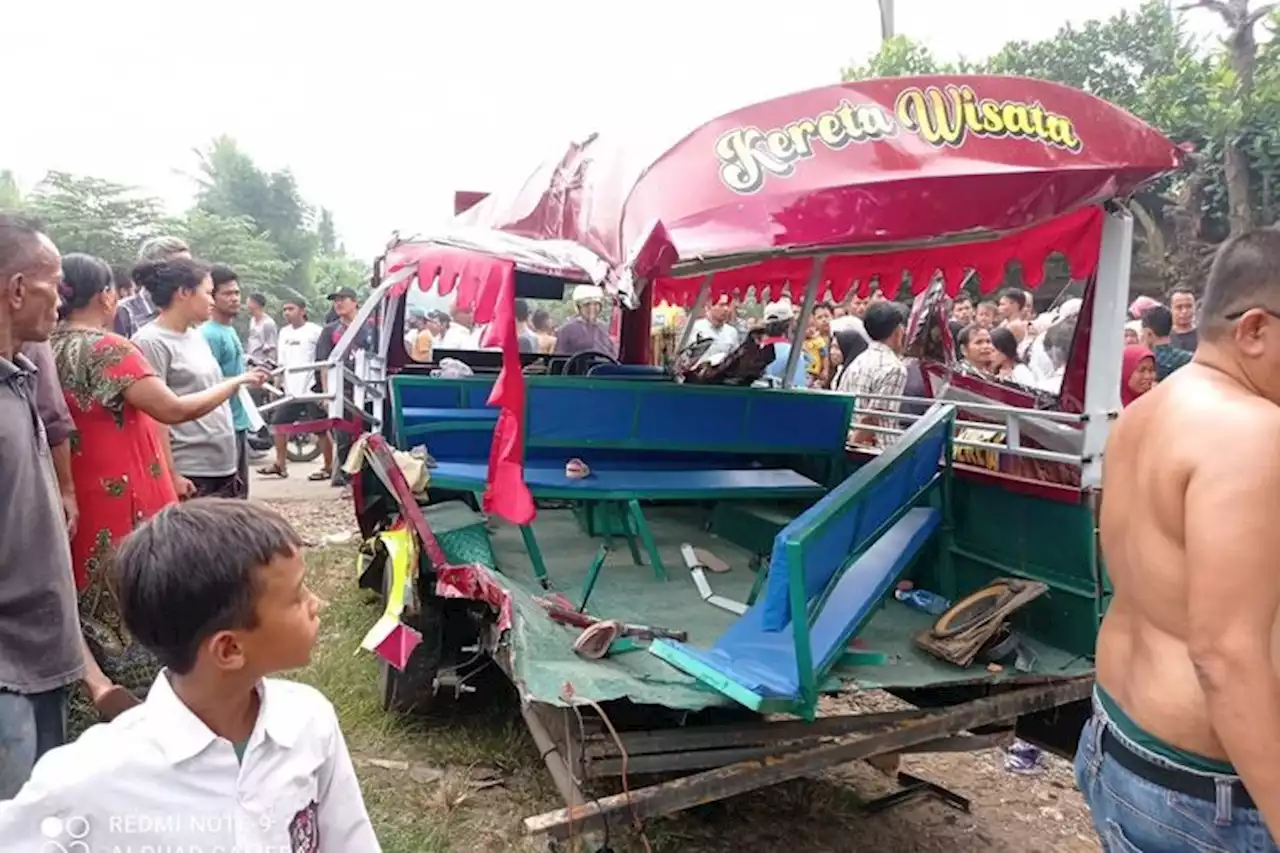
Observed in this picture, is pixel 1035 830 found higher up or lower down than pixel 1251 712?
lower down

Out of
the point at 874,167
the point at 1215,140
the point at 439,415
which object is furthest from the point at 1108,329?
the point at 1215,140

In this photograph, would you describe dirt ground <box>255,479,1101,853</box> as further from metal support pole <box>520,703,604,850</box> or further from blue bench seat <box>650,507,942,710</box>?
blue bench seat <box>650,507,942,710</box>

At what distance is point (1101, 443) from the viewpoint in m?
3.25

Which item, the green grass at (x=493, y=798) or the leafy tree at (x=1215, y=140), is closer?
the green grass at (x=493, y=798)

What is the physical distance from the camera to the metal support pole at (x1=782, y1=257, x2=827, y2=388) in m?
5.57

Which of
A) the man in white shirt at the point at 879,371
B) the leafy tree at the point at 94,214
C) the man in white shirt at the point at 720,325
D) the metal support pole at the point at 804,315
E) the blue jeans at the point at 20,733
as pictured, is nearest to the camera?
the blue jeans at the point at 20,733

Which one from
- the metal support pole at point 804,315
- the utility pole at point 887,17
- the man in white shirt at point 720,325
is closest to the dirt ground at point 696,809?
the metal support pole at point 804,315

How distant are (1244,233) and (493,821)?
120 inches

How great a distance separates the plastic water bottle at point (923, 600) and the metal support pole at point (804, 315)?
2025 millimetres

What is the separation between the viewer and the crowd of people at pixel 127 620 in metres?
1.23

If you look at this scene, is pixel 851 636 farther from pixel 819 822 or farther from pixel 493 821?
pixel 493 821

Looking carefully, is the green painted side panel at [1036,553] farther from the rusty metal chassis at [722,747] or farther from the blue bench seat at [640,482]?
the blue bench seat at [640,482]

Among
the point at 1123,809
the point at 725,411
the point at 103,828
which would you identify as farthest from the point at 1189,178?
the point at 103,828

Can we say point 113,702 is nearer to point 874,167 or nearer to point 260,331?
point 874,167
